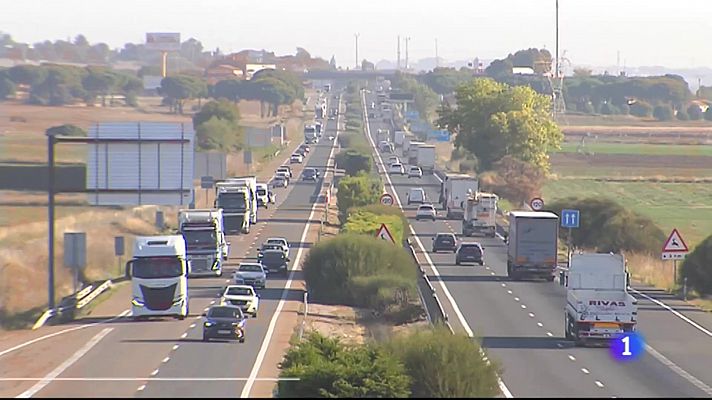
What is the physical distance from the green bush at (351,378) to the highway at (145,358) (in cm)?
400

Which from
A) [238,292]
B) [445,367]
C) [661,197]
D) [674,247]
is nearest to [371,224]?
[238,292]

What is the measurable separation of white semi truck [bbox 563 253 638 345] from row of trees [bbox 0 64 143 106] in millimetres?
59993

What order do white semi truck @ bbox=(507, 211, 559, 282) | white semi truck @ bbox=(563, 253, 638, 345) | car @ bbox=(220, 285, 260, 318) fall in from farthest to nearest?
white semi truck @ bbox=(507, 211, 559, 282)
car @ bbox=(220, 285, 260, 318)
white semi truck @ bbox=(563, 253, 638, 345)

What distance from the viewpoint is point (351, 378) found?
20078mm

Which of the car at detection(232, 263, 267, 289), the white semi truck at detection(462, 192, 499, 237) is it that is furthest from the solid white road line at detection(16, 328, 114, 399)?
the white semi truck at detection(462, 192, 499, 237)

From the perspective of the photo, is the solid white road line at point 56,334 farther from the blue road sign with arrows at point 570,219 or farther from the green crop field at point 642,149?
the green crop field at point 642,149

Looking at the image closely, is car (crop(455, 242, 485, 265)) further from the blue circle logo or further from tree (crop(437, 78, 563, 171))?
tree (crop(437, 78, 563, 171))

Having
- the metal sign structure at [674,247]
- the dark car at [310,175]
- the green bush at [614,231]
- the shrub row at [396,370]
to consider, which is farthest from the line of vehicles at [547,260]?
the dark car at [310,175]

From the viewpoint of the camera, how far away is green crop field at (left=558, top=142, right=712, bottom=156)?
146125 millimetres

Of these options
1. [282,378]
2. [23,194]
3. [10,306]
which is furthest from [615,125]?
[282,378]

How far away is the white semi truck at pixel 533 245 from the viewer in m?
53.4

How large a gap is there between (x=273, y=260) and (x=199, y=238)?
3571 mm

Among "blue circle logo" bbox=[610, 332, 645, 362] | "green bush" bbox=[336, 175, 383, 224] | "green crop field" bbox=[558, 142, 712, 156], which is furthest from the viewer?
"green crop field" bbox=[558, 142, 712, 156]

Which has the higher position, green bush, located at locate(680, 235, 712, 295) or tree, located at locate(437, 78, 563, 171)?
tree, located at locate(437, 78, 563, 171)
